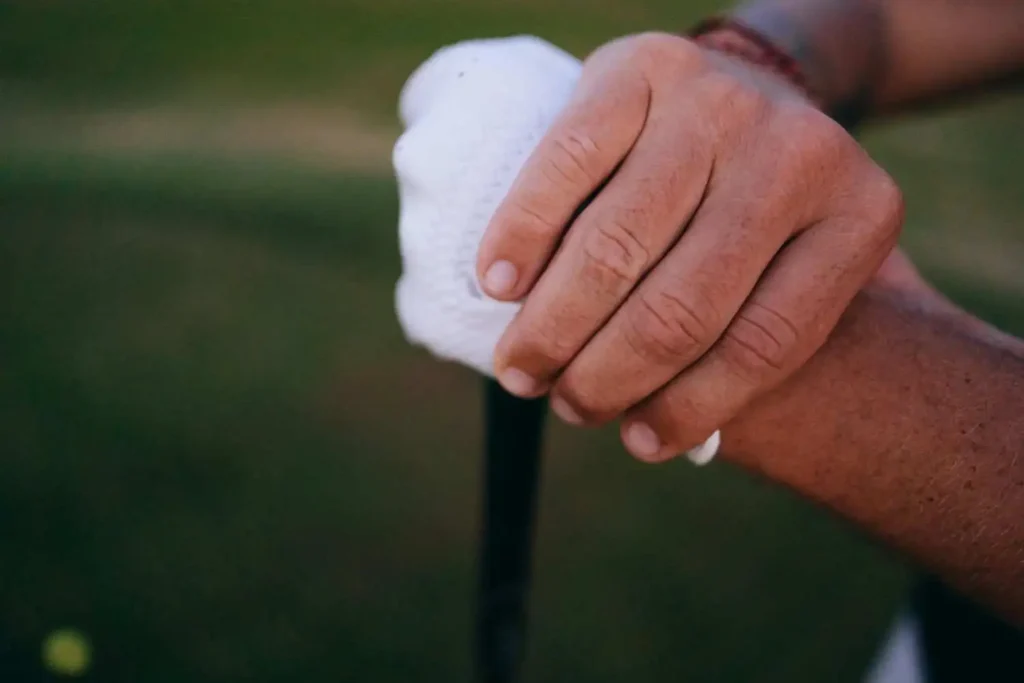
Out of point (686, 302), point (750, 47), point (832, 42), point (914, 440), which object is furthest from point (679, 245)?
point (832, 42)

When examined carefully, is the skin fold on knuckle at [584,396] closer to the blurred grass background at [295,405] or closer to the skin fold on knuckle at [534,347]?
the skin fold on knuckle at [534,347]

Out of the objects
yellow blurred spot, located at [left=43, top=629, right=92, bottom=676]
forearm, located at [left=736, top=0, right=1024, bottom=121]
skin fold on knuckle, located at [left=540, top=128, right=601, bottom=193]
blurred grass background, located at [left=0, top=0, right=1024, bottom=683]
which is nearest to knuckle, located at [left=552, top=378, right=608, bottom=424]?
skin fold on knuckle, located at [left=540, top=128, right=601, bottom=193]

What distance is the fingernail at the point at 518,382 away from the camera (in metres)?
0.47

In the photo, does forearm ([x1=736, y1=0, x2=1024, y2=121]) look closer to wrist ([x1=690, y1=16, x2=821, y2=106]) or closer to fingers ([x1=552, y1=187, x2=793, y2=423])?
wrist ([x1=690, y1=16, x2=821, y2=106])

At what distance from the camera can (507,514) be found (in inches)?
27.4

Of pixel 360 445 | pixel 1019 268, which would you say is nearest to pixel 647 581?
pixel 360 445

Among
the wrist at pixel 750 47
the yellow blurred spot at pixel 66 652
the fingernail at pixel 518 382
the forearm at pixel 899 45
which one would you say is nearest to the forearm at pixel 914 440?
the fingernail at pixel 518 382

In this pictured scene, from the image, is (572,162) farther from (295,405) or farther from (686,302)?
(295,405)

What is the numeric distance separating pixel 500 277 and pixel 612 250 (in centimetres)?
7

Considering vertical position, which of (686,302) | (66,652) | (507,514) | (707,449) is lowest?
(66,652)

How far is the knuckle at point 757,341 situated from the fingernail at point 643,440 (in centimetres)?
6

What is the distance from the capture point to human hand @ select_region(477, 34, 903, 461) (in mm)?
430

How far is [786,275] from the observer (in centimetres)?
45

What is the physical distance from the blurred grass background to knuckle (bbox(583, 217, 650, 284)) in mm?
843
